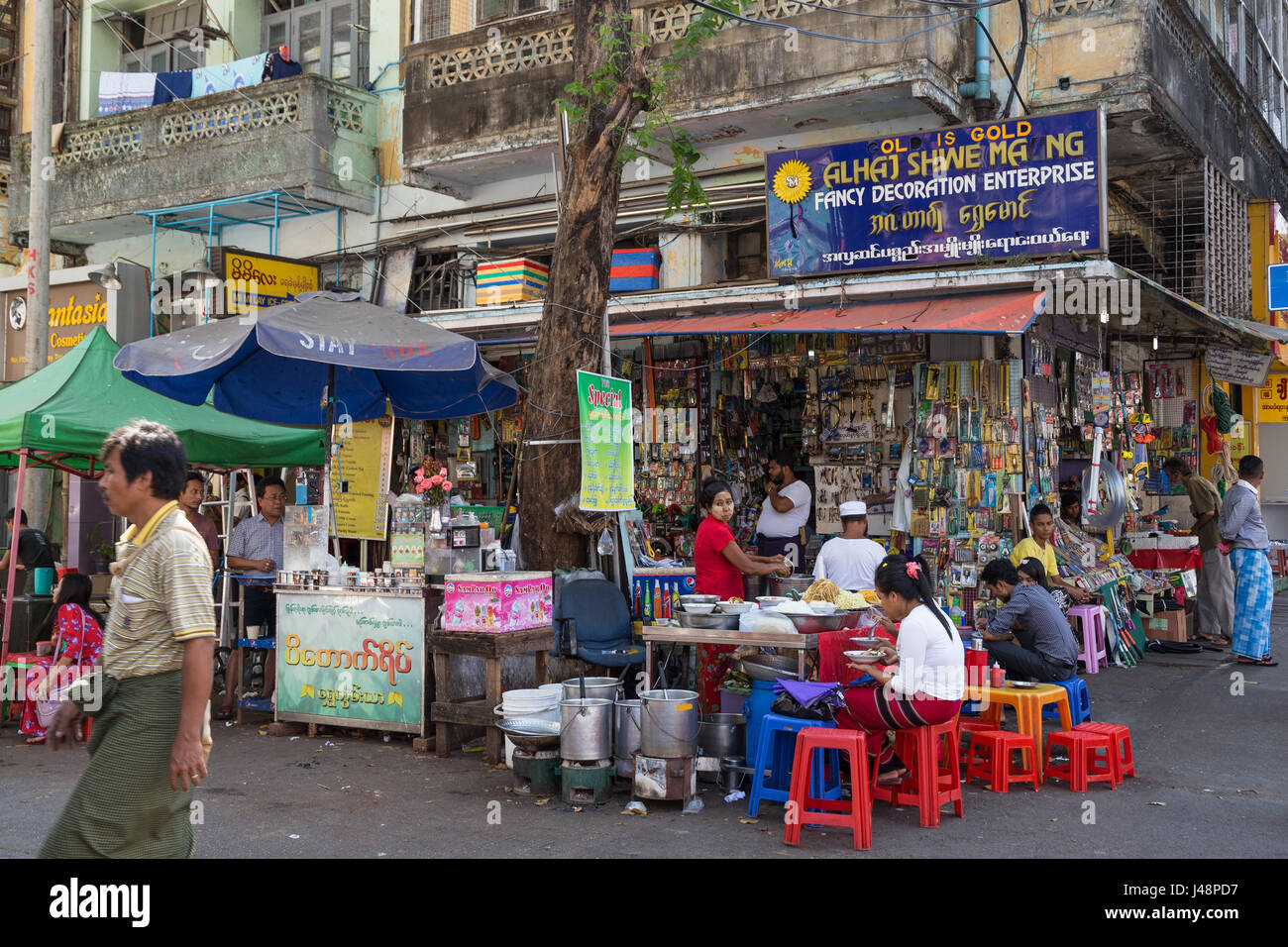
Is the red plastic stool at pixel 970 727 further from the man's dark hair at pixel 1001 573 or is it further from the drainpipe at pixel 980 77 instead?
the drainpipe at pixel 980 77

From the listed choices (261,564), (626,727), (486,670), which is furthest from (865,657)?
(261,564)

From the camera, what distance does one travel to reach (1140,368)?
14.2 meters

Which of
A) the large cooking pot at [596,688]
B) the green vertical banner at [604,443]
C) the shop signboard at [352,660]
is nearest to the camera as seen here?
the large cooking pot at [596,688]

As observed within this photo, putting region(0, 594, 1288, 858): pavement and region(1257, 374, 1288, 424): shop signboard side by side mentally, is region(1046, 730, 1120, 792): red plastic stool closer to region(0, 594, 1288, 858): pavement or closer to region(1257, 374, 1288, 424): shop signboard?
region(0, 594, 1288, 858): pavement

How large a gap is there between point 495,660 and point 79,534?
29.3 ft

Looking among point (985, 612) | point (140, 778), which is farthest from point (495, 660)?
point (985, 612)

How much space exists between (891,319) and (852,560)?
7.87 feet

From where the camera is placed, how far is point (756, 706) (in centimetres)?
650

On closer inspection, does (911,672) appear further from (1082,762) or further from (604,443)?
(604,443)

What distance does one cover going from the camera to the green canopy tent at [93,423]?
8.35m

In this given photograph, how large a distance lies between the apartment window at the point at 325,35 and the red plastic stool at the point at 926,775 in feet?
38.7

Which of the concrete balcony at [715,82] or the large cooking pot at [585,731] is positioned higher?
the concrete balcony at [715,82]

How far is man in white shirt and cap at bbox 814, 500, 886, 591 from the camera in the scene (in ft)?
26.8

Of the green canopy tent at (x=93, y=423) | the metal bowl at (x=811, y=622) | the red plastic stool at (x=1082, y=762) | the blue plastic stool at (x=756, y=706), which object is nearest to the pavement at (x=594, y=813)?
the red plastic stool at (x=1082, y=762)
